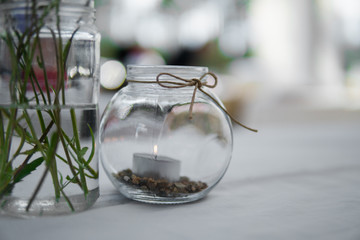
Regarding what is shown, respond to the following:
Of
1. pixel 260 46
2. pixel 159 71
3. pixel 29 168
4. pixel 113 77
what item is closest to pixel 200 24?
pixel 260 46

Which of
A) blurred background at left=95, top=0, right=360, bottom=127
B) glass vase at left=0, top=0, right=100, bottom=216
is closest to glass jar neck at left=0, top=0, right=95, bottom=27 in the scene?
glass vase at left=0, top=0, right=100, bottom=216

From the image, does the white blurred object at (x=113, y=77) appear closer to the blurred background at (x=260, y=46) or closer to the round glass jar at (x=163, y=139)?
the blurred background at (x=260, y=46)

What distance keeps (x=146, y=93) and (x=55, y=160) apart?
15cm

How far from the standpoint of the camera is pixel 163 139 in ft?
1.57

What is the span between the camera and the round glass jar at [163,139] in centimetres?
46

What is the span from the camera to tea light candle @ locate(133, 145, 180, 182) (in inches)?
17.8

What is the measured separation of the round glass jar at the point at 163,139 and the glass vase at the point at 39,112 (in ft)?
0.22

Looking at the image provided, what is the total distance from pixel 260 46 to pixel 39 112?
3767 mm

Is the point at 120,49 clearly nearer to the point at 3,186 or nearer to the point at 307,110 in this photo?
the point at 307,110

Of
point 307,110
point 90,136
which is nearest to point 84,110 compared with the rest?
point 90,136

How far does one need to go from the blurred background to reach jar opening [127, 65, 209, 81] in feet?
4.64

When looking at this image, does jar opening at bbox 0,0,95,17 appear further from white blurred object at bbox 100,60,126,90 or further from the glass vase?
white blurred object at bbox 100,60,126,90

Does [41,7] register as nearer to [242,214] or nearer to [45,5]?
[45,5]

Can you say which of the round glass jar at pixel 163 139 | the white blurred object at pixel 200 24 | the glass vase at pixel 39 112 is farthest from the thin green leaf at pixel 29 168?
the white blurred object at pixel 200 24
